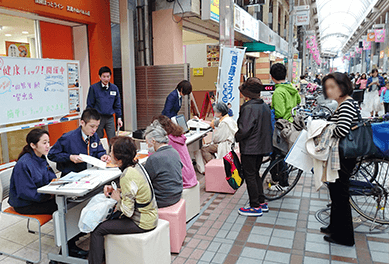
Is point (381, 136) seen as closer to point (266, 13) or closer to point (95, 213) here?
point (95, 213)

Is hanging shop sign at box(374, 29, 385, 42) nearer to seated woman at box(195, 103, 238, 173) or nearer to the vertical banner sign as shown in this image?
the vertical banner sign

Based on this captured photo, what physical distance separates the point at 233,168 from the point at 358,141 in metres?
1.81

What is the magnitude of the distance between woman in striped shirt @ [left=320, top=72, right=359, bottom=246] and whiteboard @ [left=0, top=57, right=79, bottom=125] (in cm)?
456

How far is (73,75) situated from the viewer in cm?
650

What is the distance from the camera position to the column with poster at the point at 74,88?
6.42m

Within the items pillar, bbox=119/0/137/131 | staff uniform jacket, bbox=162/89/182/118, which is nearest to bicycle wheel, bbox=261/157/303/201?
staff uniform jacket, bbox=162/89/182/118

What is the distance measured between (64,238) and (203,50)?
11.5 meters

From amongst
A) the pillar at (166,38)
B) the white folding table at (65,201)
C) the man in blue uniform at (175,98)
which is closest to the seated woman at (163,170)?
the white folding table at (65,201)

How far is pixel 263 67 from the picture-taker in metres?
17.4

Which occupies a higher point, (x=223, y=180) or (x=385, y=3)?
(x=385, y=3)

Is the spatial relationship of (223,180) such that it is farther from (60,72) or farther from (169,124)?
(60,72)

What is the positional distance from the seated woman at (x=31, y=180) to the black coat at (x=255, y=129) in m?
2.25

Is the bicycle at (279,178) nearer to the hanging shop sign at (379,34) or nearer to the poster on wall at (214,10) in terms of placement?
the poster on wall at (214,10)

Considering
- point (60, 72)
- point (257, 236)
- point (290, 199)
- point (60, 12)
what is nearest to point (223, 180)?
point (290, 199)
